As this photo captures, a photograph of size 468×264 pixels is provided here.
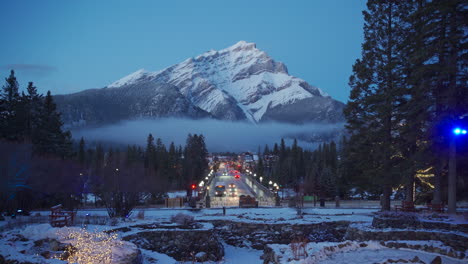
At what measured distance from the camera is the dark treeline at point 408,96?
20.0m

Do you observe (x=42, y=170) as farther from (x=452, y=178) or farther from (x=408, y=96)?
(x=452, y=178)

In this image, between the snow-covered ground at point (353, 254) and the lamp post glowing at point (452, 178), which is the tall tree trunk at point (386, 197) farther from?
the snow-covered ground at point (353, 254)

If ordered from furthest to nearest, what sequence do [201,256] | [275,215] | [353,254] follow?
[275,215] < [201,256] < [353,254]

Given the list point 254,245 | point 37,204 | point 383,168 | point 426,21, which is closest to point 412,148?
point 383,168

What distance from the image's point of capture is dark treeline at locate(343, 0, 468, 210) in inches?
789

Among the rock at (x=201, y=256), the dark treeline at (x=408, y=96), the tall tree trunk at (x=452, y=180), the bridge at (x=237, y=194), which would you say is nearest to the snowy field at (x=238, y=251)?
the rock at (x=201, y=256)

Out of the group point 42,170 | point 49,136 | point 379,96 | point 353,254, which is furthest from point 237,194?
point 353,254

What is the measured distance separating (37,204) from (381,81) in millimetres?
29822

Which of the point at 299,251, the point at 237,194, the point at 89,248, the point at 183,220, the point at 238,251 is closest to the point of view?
the point at 299,251

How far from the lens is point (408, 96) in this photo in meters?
24.7

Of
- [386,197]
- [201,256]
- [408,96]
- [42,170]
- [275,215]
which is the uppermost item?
[408,96]

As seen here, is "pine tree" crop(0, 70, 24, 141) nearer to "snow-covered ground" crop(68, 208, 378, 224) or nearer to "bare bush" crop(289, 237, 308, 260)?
"snow-covered ground" crop(68, 208, 378, 224)

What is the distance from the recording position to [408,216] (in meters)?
18.8

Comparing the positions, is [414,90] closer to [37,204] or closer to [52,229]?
[52,229]
